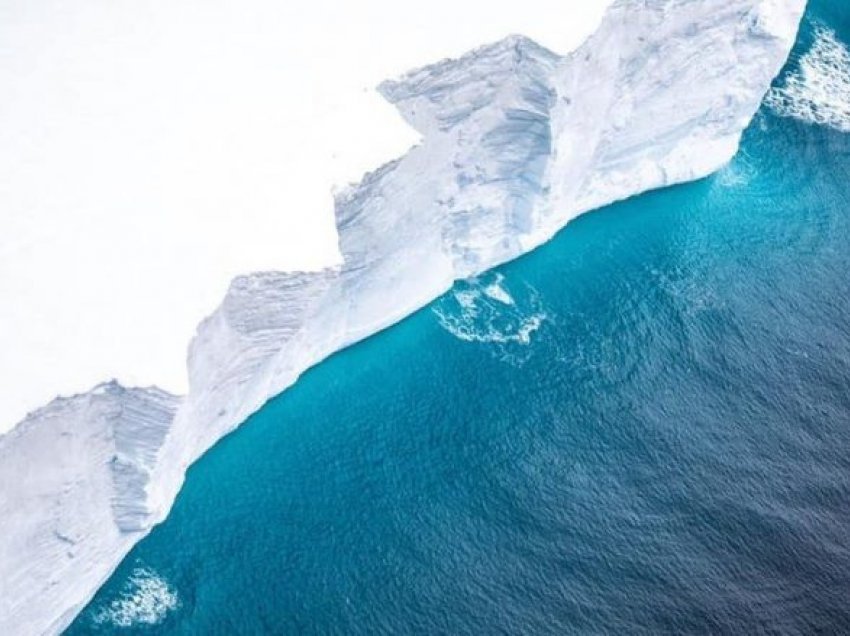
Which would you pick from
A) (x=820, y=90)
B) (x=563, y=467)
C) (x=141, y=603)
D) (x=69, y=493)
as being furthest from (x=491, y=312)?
(x=820, y=90)

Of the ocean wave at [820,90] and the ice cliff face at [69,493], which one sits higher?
the ice cliff face at [69,493]

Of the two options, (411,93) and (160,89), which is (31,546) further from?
(411,93)

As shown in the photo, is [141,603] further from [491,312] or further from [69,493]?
[491,312]

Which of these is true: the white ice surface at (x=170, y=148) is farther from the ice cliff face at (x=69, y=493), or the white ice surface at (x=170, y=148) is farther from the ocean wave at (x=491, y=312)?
the ocean wave at (x=491, y=312)

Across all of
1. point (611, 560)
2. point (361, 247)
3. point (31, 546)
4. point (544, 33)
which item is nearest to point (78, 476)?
point (31, 546)

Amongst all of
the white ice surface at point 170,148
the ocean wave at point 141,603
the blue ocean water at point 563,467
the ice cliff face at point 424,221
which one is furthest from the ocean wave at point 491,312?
the ocean wave at point 141,603

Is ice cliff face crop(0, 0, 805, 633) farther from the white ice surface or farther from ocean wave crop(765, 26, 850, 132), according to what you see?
ocean wave crop(765, 26, 850, 132)
